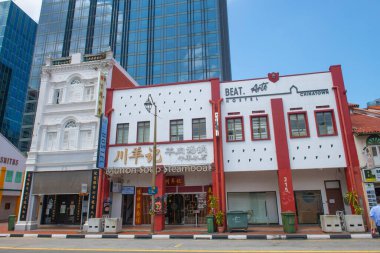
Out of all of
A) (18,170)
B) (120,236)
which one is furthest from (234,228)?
(18,170)

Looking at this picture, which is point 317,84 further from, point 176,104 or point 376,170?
point 176,104

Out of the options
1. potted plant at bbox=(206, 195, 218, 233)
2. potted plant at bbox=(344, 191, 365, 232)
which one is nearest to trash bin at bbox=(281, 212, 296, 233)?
potted plant at bbox=(344, 191, 365, 232)

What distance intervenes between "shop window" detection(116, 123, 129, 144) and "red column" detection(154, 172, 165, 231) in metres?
4.10

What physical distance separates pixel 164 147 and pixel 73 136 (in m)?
7.36

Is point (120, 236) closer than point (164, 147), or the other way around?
point (120, 236)

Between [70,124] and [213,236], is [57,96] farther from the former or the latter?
[213,236]

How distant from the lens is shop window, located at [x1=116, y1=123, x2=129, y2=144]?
20263mm

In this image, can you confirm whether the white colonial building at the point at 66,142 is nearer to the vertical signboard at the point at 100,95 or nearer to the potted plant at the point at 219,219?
the vertical signboard at the point at 100,95

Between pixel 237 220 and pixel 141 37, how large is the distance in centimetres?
4972

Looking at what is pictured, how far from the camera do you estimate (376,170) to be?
15961 mm

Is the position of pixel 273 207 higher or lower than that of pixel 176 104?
lower

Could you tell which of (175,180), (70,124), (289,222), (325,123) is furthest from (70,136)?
(325,123)

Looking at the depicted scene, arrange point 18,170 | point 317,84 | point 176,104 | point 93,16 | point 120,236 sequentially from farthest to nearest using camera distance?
point 93,16 → point 18,170 → point 176,104 → point 317,84 → point 120,236

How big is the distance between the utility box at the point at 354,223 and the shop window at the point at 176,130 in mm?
11375
